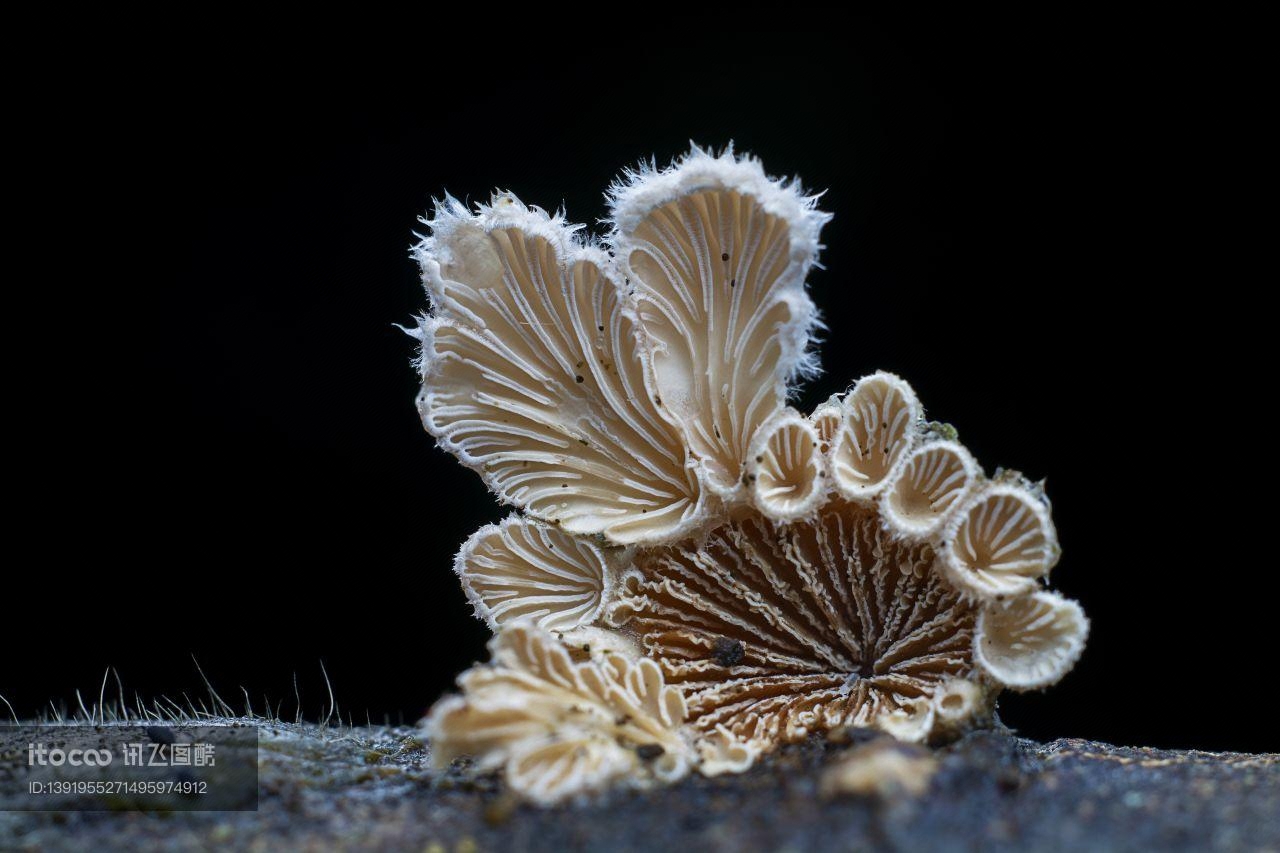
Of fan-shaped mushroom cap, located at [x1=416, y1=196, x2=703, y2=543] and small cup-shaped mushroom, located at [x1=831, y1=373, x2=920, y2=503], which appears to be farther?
fan-shaped mushroom cap, located at [x1=416, y1=196, x2=703, y2=543]

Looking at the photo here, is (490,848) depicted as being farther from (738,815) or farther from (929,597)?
(929,597)

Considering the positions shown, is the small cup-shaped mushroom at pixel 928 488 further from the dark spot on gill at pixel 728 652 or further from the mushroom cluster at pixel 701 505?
the dark spot on gill at pixel 728 652

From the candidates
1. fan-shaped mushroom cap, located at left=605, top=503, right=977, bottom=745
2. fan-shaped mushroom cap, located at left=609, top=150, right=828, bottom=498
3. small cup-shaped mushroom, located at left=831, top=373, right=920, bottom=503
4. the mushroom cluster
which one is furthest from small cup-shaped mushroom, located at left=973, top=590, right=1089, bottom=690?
fan-shaped mushroom cap, located at left=609, top=150, right=828, bottom=498

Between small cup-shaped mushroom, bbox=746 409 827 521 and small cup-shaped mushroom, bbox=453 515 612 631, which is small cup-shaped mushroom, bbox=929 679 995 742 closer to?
small cup-shaped mushroom, bbox=746 409 827 521

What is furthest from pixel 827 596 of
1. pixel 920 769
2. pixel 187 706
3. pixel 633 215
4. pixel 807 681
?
pixel 187 706

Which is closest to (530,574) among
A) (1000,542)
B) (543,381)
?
(543,381)
